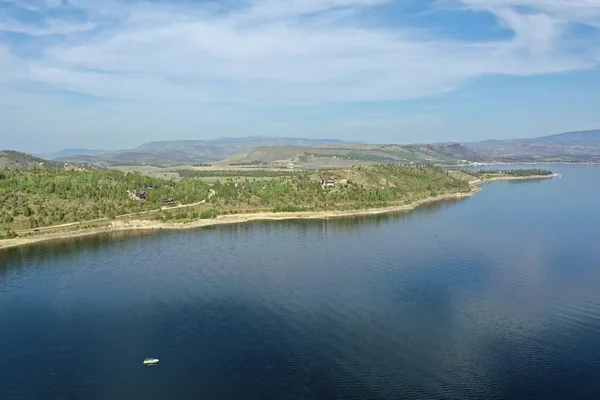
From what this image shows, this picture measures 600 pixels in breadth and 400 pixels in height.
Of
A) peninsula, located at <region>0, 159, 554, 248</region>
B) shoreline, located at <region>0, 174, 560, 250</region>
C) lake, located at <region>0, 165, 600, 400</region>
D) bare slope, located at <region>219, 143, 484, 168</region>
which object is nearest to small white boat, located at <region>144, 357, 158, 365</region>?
lake, located at <region>0, 165, 600, 400</region>

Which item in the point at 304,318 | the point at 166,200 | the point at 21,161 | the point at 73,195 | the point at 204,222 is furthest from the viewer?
the point at 21,161

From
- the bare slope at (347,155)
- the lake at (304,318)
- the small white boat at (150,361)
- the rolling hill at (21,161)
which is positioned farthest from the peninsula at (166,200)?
the bare slope at (347,155)

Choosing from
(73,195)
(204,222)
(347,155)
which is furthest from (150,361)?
(347,155)

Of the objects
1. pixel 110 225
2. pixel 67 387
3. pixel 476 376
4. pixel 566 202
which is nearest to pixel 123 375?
pixel 67 387

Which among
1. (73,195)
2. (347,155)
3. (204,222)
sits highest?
(347,155)

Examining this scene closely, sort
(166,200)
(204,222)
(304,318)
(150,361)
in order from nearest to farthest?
(150,361), (304,318), (204,222), (166,200)

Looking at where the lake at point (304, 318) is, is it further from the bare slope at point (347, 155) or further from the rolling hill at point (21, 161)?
the bare slope at point (347, 155)

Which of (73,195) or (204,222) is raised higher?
(73,195)

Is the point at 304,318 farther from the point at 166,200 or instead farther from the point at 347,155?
the point at 347,155
